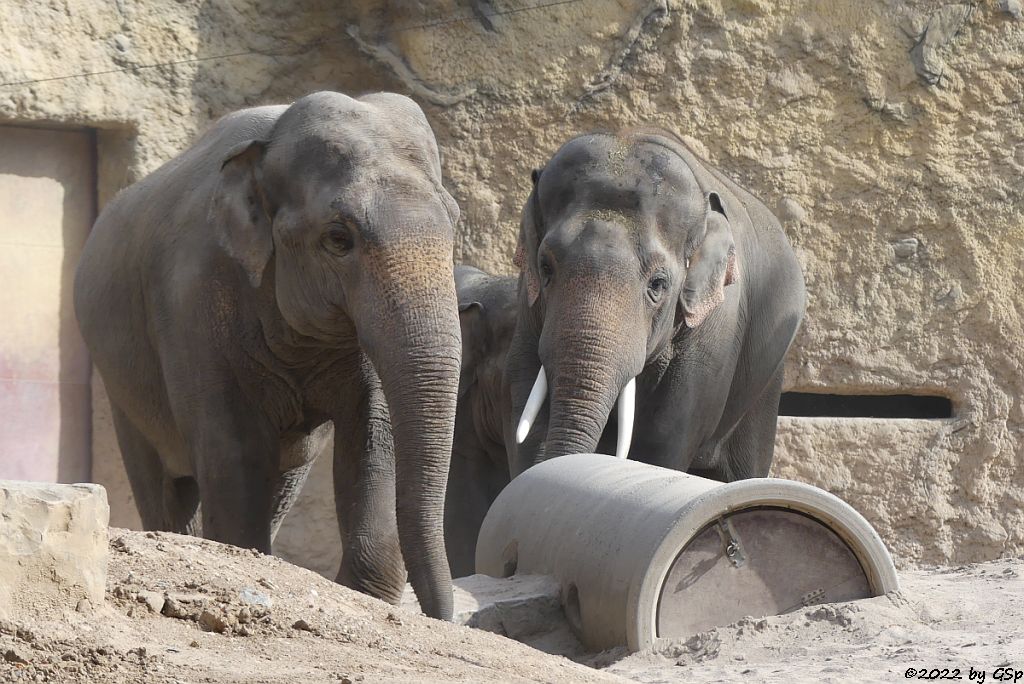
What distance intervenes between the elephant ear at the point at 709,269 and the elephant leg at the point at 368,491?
5.71 feet

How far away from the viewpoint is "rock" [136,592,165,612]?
330 centimetres

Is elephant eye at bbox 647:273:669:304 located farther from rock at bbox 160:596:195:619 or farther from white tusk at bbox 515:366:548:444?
rock at bbox 160:596:195:619

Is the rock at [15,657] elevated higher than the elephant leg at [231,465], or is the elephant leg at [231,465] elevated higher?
the elephant leg at [231,465]

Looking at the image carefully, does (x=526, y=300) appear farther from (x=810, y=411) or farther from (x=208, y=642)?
(x=208, y=642)

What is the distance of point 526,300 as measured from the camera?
6949 millimetres

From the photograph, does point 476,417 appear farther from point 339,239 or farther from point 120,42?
point 339,239

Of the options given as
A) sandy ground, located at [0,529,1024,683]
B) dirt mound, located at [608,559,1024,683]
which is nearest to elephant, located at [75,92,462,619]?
dirt mound, located at [608,559,1024,683]

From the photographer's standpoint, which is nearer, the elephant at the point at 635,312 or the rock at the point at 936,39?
the elephant at the point at 635,312

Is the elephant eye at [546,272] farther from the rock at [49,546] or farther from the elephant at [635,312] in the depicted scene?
the rock at [49,546]

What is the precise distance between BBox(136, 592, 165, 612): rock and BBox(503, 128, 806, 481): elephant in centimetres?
298

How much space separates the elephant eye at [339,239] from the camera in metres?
5.10

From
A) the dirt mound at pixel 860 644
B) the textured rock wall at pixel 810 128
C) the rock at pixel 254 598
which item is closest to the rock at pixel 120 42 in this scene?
the textured rock wall at pixel 810 128

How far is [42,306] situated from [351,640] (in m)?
5.20

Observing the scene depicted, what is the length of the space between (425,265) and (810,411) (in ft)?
15.8
